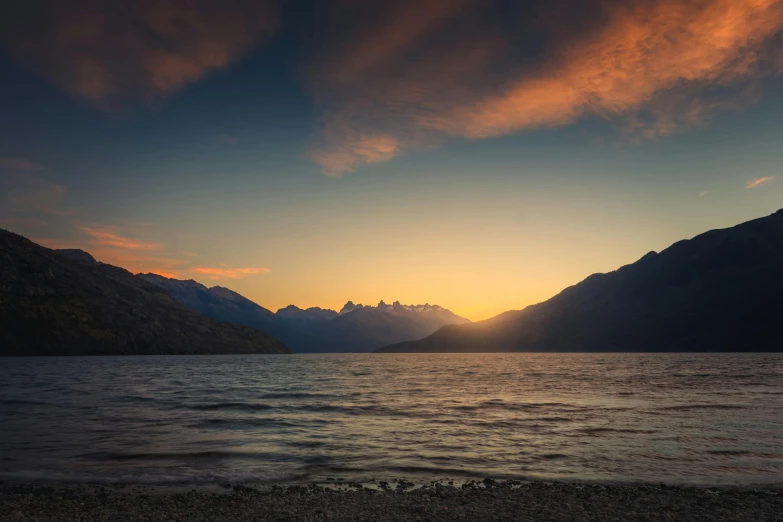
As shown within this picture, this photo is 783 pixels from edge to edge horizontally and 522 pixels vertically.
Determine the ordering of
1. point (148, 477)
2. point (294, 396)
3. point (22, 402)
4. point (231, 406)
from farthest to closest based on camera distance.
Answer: point (294, 396) < point (22, 402) < point (231, 406) < point (148, 477)

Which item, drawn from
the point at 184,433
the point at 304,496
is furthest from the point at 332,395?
the point at 304,496

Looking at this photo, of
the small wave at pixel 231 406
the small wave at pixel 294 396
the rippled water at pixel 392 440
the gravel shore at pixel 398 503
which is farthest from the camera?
the small wave at pixel 294 396

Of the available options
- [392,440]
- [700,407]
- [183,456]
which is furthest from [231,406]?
[700,407]

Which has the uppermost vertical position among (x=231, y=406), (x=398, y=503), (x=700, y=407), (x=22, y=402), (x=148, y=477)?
(x=398, y=503)

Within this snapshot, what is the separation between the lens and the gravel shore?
16094mm

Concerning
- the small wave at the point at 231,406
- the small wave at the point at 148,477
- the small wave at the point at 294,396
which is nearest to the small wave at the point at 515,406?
the small wave at the point at 294,396

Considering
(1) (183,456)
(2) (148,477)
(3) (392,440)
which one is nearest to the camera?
(2) (148,477)

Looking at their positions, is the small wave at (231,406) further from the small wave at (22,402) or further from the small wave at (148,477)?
the small wave at (148,477)

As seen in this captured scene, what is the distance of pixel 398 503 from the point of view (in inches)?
701

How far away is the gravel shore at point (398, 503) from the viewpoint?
16094 millimetres

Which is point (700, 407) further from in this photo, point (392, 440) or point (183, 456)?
point (183, 456)

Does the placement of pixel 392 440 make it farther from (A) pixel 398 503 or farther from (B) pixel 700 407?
(B) pixel 700 407

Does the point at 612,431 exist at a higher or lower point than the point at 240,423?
higher

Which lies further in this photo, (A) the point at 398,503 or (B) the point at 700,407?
(B) the point at 700,407
